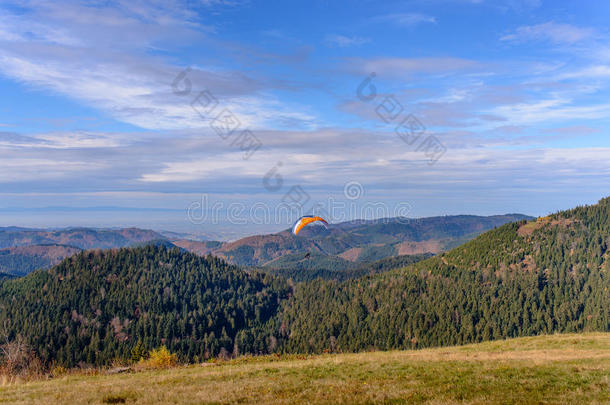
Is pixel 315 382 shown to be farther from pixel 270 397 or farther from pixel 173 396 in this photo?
pixel 173 396

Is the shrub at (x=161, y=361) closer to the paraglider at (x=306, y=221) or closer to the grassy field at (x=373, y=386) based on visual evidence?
the grassy field at (x=373, y=386)

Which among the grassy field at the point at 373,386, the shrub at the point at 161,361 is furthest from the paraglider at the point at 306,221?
the grassy field at the point at 373,386

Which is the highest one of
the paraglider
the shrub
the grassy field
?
the paraglider

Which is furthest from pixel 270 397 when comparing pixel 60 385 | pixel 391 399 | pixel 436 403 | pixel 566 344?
pixel 566 344

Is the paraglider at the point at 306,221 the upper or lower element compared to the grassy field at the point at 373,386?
upper

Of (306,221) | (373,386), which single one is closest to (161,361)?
(306,221)

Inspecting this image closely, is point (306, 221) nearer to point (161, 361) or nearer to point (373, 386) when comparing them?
point (161, 361)

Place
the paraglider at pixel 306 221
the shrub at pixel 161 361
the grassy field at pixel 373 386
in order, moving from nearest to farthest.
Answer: the grassy field at pixel 373 386
the shrub at pixel 161 361
the paraglider at pixel 306 221

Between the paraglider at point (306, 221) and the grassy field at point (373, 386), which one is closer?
the grassy field at point (373, 386)

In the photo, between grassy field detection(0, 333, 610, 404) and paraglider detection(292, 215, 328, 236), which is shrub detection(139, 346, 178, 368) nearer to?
grassy field detection(0, 333, 610, 404)

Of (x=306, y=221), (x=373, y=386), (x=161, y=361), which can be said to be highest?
(x=306, y=221)

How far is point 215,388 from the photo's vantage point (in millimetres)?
28203

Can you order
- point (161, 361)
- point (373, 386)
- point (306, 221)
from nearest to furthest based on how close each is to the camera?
1. point (373, 386)
2. point (161, 361)
3. point (306, 221)

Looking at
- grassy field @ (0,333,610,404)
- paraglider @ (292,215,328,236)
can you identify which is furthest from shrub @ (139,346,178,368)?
paraglider @ (292,215,328,236)
